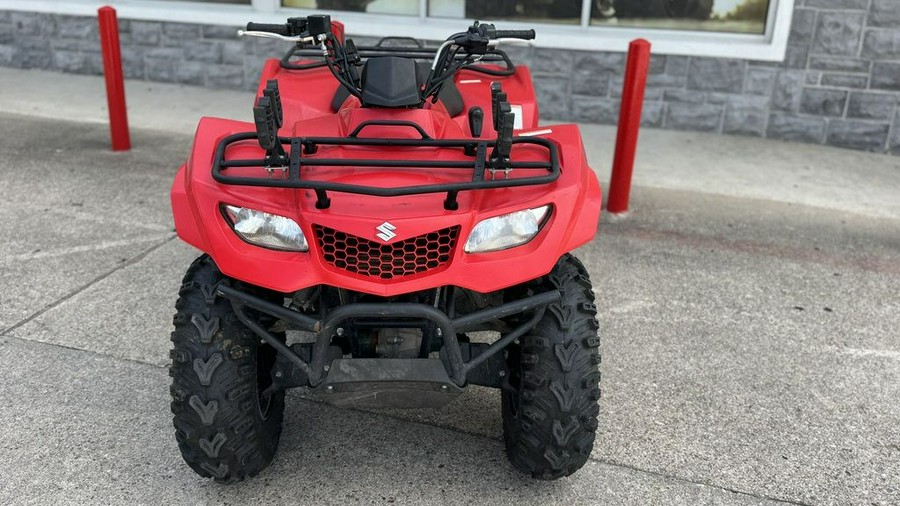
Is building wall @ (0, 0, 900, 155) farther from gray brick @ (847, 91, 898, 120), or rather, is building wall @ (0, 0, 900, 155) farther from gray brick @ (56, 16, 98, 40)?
gray brick @ (56, 16, 98, 40)

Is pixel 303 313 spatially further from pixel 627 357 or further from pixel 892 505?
pixel 892 505

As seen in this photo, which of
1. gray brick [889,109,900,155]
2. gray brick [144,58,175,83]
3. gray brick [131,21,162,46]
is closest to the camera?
gray brick [889,109,900,155]

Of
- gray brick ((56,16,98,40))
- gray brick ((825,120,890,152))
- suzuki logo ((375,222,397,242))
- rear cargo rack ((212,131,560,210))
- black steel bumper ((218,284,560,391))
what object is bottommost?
gray brick ((825,120,890,152))

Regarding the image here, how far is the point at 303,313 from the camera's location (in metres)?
2.61

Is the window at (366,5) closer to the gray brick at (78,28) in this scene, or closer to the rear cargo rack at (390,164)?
the gray brick at (78,28)

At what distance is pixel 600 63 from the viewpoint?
7.53 m

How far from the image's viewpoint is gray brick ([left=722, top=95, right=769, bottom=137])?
7332 millimetres

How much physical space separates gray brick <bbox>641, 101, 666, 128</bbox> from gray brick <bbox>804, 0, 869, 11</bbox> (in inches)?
55.6

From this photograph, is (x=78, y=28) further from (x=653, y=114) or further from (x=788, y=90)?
(x=788, y=90)

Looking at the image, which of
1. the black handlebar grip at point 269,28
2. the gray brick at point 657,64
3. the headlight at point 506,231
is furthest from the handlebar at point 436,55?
the gray brick at point 657,64

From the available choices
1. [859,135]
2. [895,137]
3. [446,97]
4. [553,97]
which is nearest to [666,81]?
[553,97]

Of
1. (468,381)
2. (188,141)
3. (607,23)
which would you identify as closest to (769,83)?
(607,23)

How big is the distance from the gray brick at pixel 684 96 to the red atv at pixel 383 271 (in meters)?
4.81

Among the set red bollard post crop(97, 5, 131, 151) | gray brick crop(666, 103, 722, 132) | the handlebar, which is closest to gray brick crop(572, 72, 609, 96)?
gray brick crop(666, 103, 722, 132)
